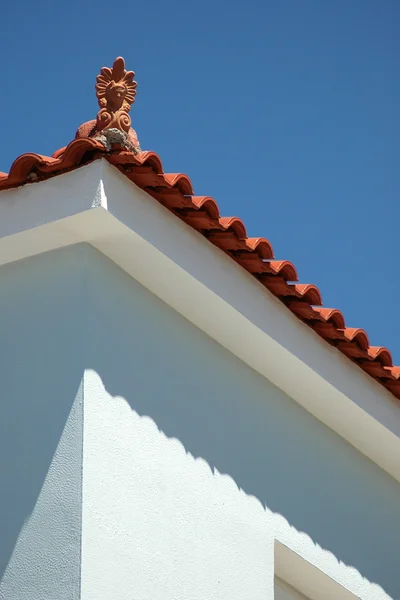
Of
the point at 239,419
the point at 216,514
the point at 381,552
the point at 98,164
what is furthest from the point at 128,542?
the point at 381,552

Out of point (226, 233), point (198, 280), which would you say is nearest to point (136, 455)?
point (198, 280)

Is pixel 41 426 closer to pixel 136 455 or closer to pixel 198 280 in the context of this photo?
pixel 136 455

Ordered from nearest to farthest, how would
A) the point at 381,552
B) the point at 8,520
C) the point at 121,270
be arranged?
the point at 8,520
the point at 121,270
the point at 381,552

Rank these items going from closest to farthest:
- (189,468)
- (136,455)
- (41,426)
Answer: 1. (41,426)
2. (136,455)
3. (189,468)

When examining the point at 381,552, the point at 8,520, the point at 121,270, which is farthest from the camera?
the point at 381,552

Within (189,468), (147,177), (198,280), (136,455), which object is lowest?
(136,455)

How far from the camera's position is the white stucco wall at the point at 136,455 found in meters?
6.07

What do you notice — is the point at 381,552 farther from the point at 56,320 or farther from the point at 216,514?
the point at 56,320

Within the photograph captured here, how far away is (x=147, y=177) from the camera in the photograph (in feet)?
21.0

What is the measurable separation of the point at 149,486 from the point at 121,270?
1128 millimetres

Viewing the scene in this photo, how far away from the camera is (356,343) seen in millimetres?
7594

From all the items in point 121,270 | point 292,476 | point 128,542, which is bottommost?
point 128,542

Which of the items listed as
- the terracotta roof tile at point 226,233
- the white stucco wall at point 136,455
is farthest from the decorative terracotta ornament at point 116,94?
the white stucco wall at point 136,455

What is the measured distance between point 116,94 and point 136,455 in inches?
69.4
